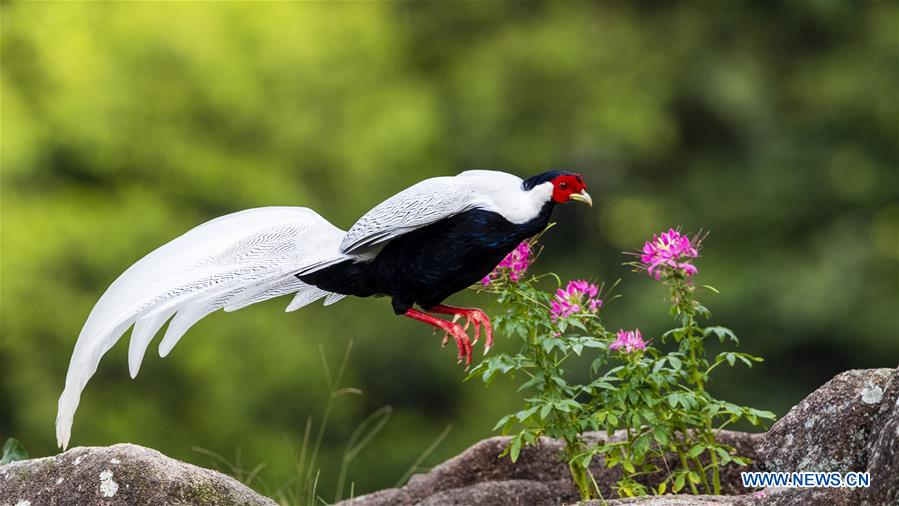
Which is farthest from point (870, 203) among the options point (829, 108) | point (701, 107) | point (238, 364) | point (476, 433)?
point (238, 364)

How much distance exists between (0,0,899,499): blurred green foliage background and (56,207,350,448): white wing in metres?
7.15

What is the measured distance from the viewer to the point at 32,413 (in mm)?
10898

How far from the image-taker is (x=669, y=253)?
12.1ft

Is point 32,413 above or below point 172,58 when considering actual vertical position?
below

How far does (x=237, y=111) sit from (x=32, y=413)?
368cm

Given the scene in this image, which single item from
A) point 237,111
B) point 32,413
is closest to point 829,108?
point 237,111

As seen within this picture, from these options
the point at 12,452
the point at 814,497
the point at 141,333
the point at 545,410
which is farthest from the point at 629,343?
the point at 12,452

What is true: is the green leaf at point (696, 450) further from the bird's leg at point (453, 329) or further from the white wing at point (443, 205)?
the white wing at point (443, 205)

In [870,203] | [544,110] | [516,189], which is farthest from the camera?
[544,110]

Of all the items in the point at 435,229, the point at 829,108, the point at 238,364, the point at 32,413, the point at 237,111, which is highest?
the point at 829,108

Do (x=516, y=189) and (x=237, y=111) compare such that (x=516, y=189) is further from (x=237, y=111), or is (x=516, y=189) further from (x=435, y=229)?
(x=237, y=111)

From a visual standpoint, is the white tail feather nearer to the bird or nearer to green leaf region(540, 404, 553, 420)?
the bird

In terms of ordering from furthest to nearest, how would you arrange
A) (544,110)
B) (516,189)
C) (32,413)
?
(544,110) < (32,413) < (516,189)

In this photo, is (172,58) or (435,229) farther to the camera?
(172,58)
